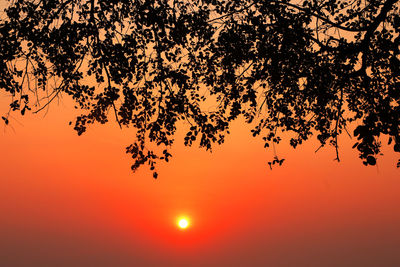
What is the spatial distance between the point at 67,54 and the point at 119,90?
1.54 meters

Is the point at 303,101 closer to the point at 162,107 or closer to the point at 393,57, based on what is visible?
the point at 393,57

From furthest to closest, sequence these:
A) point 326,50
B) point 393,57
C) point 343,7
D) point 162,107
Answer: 1. point 343,7
2. point 326,50
3. point 162,107
4. point 393,57

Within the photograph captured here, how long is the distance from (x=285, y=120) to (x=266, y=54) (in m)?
2.02

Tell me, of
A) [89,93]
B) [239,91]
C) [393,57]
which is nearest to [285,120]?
[239,91]

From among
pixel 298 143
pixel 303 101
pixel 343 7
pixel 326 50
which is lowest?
pixel 298 143

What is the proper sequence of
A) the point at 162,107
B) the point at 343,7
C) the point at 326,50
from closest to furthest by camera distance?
the point at 162,107
the point at 326,50
the point at 343,7

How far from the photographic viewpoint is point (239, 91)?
10766 mm

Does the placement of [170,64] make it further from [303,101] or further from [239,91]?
[303,101]

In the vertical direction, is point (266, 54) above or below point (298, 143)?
above

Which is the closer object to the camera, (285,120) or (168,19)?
(168,19)

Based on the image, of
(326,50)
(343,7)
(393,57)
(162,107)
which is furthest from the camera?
(343,7)

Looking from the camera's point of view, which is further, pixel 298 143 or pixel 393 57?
pixel 298 143

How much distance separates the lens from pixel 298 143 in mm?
11094

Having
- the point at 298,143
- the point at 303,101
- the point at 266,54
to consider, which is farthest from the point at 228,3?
the point at 298,143
